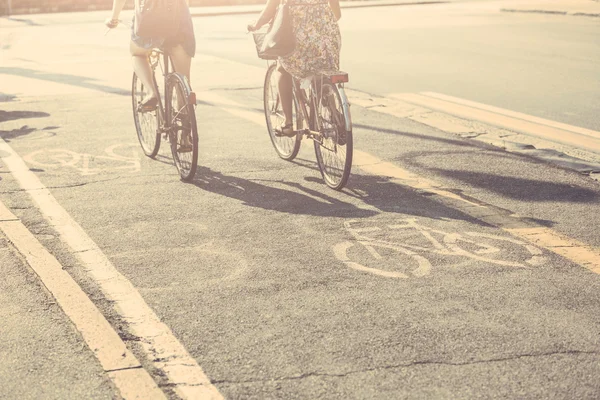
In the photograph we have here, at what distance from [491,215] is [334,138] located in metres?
1.26

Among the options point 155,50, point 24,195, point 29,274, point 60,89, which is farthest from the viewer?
point 60,89

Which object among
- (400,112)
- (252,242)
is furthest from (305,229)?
(400,112)

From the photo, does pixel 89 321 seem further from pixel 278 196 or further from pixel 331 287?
pixel 278 196

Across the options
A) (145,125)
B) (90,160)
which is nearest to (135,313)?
(90,160)

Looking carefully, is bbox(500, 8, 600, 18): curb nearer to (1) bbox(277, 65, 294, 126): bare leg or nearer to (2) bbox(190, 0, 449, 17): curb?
(2) bbox(190, 0, 449, 17): curb

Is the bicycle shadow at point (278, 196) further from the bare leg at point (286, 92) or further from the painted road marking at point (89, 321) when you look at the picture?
the painted road marking at point (89, 321)

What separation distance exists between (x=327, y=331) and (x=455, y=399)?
2.80ft

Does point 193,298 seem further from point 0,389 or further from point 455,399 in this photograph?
point 455,399

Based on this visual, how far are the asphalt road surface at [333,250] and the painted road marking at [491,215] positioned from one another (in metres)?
0.02

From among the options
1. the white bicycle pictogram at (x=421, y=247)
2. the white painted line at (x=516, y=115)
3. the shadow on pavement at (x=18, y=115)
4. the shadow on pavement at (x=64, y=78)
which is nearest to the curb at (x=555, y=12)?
the white painted line at (x=516, y=115)

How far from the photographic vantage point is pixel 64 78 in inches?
567

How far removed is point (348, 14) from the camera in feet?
99.5

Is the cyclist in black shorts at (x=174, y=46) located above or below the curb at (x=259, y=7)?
above

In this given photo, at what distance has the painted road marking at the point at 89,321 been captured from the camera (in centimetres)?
383
